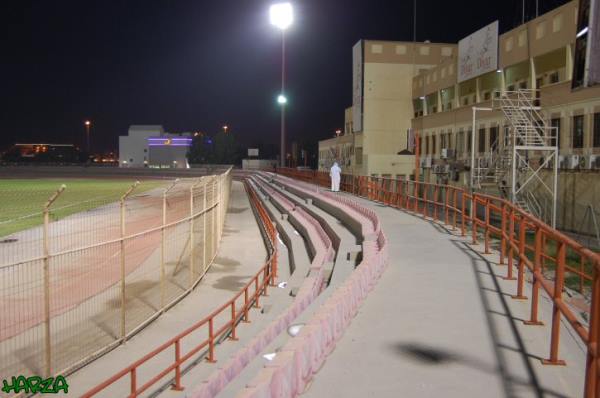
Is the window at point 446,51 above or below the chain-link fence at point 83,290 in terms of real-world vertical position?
above

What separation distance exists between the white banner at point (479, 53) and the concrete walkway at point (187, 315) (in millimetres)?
18613

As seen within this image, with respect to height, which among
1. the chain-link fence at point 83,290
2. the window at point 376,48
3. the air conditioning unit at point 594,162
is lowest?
the chain-link fence at point 83,290

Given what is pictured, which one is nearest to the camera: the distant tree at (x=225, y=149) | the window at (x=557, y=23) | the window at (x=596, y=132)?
the window at (x=596, y=132)

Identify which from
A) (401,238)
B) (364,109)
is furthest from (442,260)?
(364,109)

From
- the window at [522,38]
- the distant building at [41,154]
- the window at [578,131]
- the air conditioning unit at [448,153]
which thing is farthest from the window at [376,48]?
the distant building at [41,154]

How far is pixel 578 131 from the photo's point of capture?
2478 centimetres

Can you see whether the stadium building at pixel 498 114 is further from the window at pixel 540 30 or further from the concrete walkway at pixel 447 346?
the concrete walkway at pixel 447 346

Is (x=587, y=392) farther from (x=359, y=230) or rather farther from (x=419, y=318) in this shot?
(x=359, y=230)

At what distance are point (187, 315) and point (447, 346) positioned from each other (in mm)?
6526

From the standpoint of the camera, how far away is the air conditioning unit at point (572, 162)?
24.4 m

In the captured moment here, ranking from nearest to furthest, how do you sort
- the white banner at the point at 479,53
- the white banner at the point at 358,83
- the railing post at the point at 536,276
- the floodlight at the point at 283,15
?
the railing post at the point at 536,276 < the white banner at the point at 479,53 < the floodlight at the point at 283,15 < the white banner at the point at 358,83

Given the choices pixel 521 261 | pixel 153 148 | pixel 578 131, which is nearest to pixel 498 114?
pixel 578 131

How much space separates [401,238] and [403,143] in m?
35.7

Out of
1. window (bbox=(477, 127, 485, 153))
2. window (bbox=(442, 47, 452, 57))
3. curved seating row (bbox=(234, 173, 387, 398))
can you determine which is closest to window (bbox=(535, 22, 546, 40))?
window (bbox=(477, 127, 485, 153))
